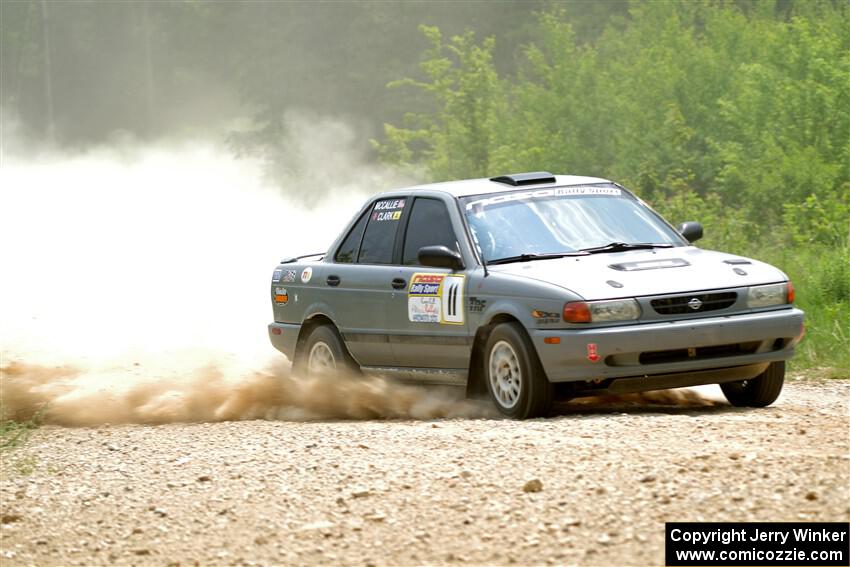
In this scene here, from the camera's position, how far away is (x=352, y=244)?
433 inches

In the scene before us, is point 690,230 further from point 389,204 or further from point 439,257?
point 389,204

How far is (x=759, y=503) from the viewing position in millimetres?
5703

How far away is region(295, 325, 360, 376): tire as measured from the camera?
35.1 ft

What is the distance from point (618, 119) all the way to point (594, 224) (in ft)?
69.3

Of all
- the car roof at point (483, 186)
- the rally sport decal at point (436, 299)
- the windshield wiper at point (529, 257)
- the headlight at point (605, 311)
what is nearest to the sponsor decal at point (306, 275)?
the car roof at point (483, 186)

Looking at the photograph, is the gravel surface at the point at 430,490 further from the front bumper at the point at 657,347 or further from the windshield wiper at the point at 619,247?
the windshield wiper at the point at 619,247

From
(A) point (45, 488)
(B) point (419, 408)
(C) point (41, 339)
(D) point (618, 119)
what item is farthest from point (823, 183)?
(A) point (45, 488)

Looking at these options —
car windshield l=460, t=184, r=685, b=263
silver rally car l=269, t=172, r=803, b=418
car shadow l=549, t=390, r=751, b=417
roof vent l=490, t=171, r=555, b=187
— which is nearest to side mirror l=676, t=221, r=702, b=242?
silver rally car l=269, t=172, r=803, b=418

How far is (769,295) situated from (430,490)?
3.35 metres

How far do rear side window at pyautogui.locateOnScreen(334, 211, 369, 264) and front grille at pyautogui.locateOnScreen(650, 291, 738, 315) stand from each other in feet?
10.0

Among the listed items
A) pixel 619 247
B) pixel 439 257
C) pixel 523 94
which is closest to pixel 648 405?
pixel 619 247

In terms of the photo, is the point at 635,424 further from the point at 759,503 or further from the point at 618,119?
the point at 618,119

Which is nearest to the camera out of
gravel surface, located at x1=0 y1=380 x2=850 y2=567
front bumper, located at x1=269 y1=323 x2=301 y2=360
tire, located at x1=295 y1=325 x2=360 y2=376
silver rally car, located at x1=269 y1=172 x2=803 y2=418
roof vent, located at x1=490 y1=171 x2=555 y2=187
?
gravel surface, located at x1=0 y1=380 x2=850 y2=567

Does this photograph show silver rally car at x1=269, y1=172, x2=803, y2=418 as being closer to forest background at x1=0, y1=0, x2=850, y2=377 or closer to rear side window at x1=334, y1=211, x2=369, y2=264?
rear side window at x1=334, y1=211, x2=369, y2=264
